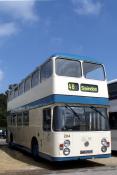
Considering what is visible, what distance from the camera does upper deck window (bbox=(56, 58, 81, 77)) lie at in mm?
16219

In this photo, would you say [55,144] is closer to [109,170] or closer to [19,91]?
[109,170]

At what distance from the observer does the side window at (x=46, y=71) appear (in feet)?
54.2

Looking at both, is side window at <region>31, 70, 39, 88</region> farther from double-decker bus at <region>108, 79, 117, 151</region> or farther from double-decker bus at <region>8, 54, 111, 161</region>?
double-decker bus at <region>108, 79, 117, 151</region>

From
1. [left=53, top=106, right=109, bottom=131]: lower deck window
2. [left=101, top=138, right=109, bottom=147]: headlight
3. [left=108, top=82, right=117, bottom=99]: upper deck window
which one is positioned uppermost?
[left=108, top=82, right=117, bottom=99]: upper deck window

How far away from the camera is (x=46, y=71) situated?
17141 mm

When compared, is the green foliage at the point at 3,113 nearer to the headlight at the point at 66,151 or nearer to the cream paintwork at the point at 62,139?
the cream paintwork at the point at 62,139

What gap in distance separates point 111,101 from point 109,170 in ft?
21.8

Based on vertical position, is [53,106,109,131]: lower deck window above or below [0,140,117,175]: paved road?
above

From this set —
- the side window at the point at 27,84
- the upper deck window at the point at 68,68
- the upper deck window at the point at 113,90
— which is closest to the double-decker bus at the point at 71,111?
the upper deck window at the point at 68,68

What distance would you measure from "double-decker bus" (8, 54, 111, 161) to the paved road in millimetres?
468

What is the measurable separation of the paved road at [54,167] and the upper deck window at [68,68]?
12.2 feet

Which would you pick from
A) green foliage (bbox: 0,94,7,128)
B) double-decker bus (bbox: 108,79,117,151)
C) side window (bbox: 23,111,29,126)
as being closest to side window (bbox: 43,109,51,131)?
side window (bbox: 23,111,29,126)

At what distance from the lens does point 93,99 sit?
654 inches

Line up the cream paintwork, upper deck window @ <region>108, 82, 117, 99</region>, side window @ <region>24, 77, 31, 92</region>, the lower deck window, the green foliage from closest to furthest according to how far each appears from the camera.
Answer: the cream paintwork, the lower deck window, side window @ <region>24, 77, 31, 92</region>, upper deck window @ <region>108, 82, 117, 99</region>, the green foliage
